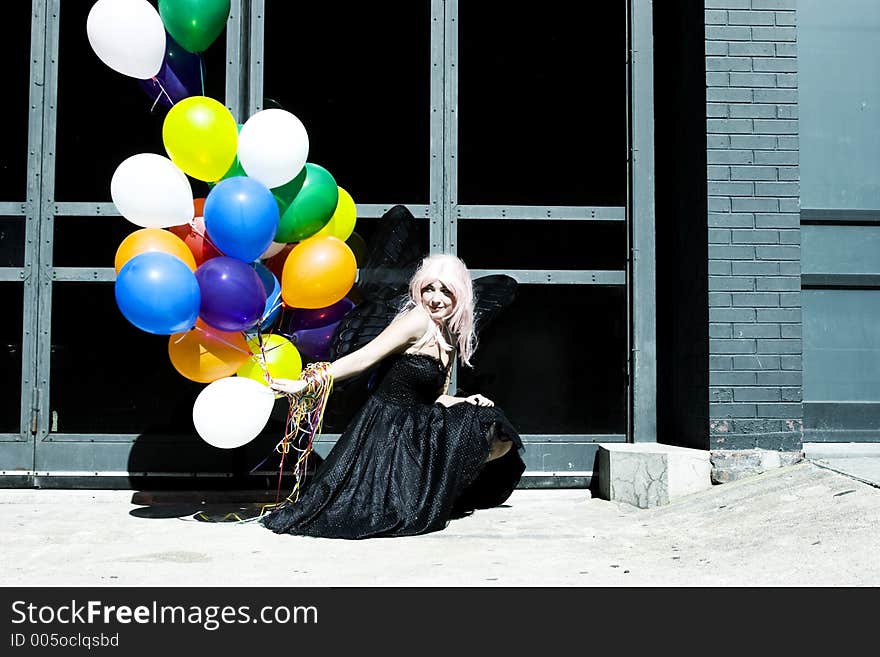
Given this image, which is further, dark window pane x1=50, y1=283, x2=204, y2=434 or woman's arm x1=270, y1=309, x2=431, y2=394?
dark window pane x1=50, y1=283, x2=204, y2=434

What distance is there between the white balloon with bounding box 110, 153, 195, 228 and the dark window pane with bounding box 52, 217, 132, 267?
1.66 meters

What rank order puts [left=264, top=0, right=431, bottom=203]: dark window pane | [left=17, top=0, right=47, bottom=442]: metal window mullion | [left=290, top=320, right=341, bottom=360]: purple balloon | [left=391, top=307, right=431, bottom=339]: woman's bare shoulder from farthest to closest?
[left=264, top=0, right=431, bottom=203]: dark window pane
[left=17, top=0, right=47, bottom=442]: metal window mullion
[left=391, top=307, right=431, bottom=339]: woman's bare shoulder
[left=290, top=320, right=341, bottom=360]: purple balloon

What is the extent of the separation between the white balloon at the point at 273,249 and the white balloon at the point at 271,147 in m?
0.30

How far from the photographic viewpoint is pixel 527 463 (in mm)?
5633

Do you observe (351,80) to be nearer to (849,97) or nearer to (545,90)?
(545,90)

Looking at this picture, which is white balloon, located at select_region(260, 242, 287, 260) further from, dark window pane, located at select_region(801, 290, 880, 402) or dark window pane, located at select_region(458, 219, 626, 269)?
dark window pane, located at select_region(801, 290, 880, 402)

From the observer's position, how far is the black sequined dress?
448 cm

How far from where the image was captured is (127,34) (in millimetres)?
4188

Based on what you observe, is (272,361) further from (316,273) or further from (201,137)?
(201,137)

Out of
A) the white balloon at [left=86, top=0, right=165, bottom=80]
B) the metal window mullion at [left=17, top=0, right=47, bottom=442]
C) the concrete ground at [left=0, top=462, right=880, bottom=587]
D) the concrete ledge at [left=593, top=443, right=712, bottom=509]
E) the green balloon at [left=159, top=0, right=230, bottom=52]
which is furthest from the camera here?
the metal window mullion at [left=17, top=0, right=47, bottom=442]

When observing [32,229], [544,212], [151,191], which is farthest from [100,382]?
[544,212]

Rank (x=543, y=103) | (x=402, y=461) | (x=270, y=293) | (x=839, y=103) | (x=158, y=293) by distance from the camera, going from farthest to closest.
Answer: (x=543, y=103), (x=839, y=103), (x=402, y=461), (x=270, y=293), (x=158, y=293)

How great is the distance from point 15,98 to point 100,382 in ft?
6.09

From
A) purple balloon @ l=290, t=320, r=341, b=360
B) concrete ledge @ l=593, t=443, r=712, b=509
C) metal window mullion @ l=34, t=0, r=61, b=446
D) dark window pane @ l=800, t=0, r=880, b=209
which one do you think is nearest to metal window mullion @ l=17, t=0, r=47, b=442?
metal window mullion @ l=34, t=0, r=61, b=446
